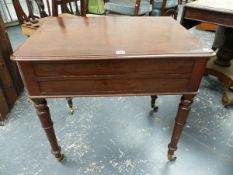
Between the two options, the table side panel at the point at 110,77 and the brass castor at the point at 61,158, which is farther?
the brass castor at the point at 61,158

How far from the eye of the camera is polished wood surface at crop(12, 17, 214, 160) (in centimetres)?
68

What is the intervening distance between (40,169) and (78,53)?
2.50ft

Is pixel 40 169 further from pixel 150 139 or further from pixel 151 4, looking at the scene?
pixel 151 4

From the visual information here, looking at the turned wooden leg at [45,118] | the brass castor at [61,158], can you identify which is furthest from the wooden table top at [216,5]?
the brass castor at [61,158]

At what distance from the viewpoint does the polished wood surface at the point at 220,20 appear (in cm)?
121

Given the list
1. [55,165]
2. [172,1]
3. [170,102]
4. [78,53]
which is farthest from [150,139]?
[172,1]

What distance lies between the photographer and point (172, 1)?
263 cm

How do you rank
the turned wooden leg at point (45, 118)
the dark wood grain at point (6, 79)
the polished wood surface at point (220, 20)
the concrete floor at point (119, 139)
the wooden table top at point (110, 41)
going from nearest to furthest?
the wooden table top at point (110, 41), the turned wooden leg at point (45, 118), the concrete floor at point (119, 139), the polished wood surface at point (220, 20), the dark wood grain at point (6, 79)

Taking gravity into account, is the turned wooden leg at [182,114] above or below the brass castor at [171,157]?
above

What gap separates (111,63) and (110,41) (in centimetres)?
13

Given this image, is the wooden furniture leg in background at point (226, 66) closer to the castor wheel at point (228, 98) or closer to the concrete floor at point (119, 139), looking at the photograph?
the castor wheel at point (228, 98)

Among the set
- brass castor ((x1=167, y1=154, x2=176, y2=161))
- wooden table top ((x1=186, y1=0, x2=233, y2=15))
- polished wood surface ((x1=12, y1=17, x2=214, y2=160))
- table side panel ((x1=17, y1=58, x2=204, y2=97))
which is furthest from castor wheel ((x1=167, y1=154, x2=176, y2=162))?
wooden table top ((x1=186, y1=0, x2=233, y2=15))

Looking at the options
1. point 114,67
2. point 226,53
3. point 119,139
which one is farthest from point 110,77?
point 226,53

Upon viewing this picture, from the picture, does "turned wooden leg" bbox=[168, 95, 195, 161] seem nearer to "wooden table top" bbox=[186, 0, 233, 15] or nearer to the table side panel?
the table side panel
